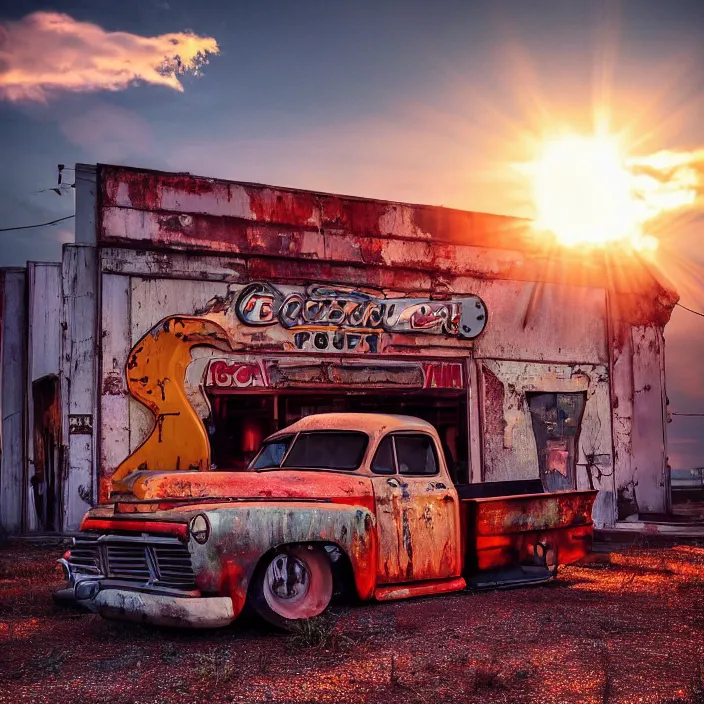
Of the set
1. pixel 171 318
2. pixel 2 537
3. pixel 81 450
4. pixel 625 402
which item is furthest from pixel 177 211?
pixel 625 402

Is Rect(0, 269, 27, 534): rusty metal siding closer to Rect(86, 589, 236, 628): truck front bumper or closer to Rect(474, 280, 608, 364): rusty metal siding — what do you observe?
Rect(474, 280, 608, 364): rusty metal siding

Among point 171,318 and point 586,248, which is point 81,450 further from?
point 586,248

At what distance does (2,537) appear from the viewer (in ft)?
48.5

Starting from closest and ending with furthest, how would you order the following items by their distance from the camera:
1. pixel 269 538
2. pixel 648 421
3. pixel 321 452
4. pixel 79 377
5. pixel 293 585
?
pixel 269 538 < pixel 293 585 < pixel 321 452 < pixel 79 377 < pixel 648 421

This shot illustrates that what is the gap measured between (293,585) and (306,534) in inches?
16.5

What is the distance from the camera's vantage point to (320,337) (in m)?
15.4

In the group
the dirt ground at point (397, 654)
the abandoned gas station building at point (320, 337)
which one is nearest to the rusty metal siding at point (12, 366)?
the abandoned gas station building at point (320, 337)

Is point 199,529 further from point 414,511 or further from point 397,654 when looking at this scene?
point 414,511

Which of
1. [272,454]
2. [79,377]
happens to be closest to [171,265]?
[79,377]

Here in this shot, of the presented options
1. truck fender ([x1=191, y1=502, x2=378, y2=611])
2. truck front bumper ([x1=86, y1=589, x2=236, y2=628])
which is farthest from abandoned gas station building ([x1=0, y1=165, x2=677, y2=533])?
truck front bumper ([x1=86, y1=589, x2=236, y2=628])

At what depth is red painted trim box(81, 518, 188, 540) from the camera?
624cm

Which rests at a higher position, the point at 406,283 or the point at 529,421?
the point at 406,283

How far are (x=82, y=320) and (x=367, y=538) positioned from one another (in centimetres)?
824

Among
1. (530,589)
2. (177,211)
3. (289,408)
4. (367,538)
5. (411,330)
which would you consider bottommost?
(530,589)
